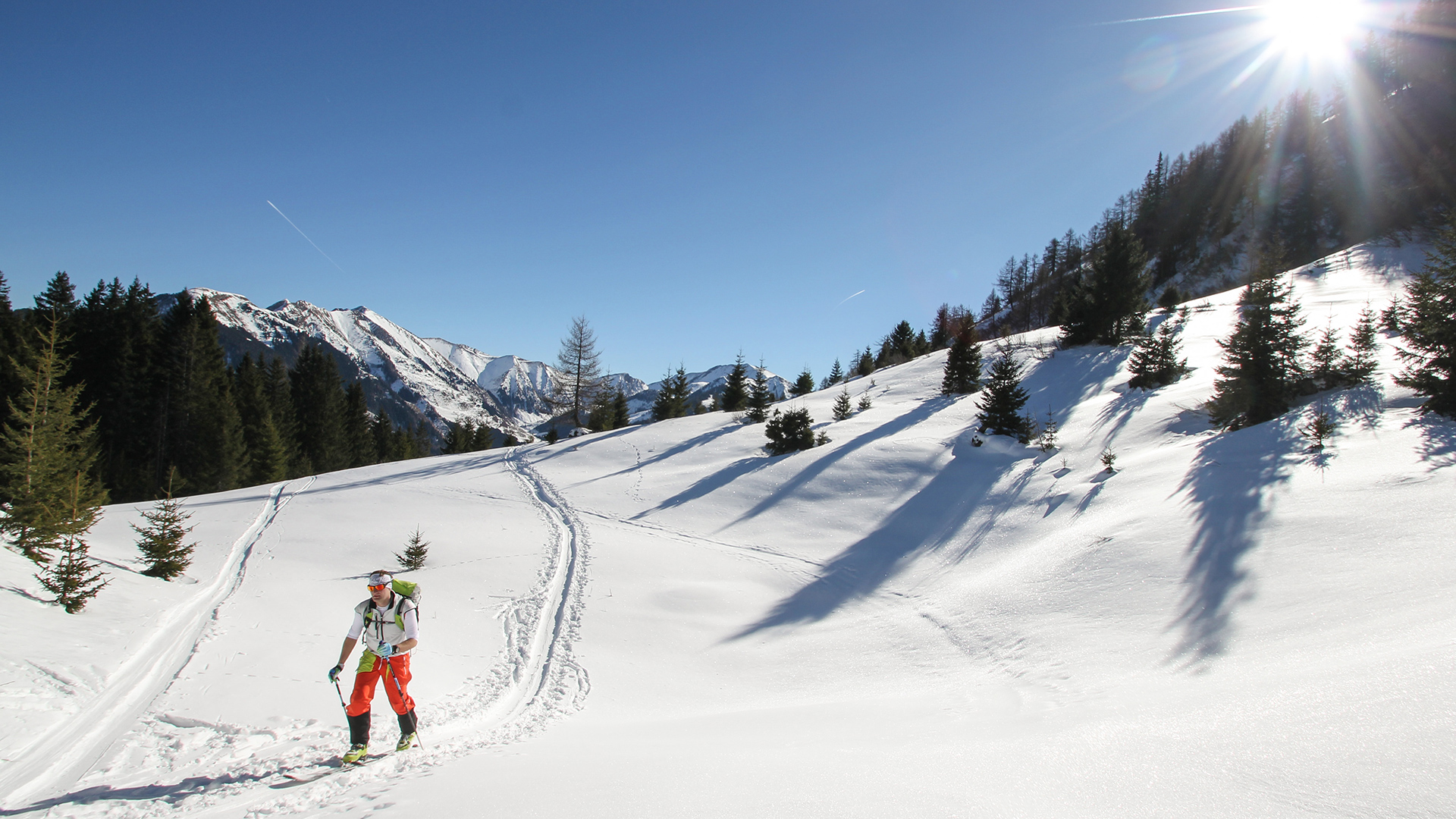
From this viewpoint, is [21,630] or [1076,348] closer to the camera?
[21,630]

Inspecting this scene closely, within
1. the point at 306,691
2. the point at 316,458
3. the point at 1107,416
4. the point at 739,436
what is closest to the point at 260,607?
the point at 306,691

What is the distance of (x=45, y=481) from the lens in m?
10.2

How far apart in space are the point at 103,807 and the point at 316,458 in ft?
170

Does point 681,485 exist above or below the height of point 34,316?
below

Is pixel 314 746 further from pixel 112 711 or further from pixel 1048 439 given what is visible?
pixel 1048 439

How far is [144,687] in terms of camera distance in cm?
633

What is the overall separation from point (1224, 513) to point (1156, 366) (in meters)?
13.8

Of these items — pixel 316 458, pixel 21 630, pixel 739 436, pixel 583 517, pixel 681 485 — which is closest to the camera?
pixel 21 630

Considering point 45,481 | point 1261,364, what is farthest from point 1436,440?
point 45,481

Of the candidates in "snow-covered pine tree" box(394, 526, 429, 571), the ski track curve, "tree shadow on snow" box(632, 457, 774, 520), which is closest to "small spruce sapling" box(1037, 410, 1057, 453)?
"tree shadow on snow" box(632, 457, 774, 520)

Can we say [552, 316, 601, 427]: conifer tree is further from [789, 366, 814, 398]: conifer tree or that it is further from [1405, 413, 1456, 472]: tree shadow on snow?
[1405, 413, 1456, 472]: tree shadow on snow

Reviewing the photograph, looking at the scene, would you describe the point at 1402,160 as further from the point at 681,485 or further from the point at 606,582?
the point at 606,582

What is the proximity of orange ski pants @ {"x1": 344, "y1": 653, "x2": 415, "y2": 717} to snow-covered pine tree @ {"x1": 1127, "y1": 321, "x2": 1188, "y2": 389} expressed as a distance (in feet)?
76.4

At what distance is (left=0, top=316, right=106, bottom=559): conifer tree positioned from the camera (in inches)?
350
